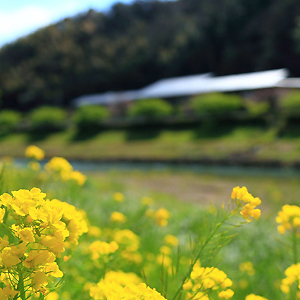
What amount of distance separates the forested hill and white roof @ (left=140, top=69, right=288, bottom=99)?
8.19ft

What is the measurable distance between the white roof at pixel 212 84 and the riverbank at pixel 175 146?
25.6ft

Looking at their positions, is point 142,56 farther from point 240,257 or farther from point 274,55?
point 240,257

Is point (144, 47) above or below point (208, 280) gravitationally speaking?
above

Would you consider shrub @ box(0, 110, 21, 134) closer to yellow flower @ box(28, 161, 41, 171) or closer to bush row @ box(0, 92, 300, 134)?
bush row @ box(0, 92, 300, 134)

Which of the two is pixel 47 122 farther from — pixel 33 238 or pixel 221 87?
pixel 33 238

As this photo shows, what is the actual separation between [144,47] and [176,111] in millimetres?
18824

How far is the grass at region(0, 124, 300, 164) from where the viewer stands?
45.2 ft

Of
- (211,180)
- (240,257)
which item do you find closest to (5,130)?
(240,257)

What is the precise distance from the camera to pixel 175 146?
16.9 meters

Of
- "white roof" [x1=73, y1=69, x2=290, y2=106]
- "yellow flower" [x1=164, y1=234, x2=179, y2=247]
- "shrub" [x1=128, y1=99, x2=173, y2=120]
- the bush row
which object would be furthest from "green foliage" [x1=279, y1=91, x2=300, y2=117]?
"yellow flower" [x1=164, y1=234, x2=179, y2=247]

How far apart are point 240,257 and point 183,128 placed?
17.6m

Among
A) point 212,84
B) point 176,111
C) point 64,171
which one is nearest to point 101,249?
point 64,171

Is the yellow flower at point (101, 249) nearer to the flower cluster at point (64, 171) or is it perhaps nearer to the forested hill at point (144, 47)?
the flower cluster at point (64, 171)

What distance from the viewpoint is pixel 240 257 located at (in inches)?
129
